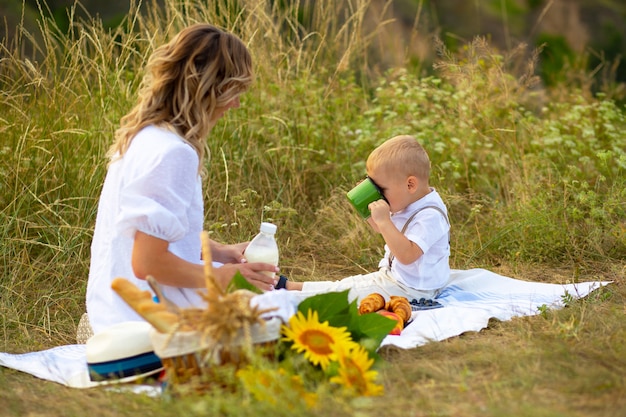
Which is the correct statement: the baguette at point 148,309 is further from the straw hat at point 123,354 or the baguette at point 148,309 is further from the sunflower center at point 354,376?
the sunflower center at point 354,376

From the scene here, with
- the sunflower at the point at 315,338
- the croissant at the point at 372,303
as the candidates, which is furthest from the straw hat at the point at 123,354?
the croissant at the point at 372,303

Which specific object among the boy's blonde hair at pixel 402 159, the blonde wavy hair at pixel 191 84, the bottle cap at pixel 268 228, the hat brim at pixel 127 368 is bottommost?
the hat brim at pixel 127 368

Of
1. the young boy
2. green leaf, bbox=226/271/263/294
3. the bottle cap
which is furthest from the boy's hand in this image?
green leaf, bbox=226/271/263/294

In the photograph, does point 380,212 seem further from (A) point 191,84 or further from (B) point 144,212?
(B) point 144,212

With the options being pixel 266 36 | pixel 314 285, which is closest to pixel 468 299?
pixel 314 285

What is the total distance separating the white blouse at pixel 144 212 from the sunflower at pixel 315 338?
0.48 meters

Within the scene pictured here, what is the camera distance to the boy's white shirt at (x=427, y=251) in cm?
359

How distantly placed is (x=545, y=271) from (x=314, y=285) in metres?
1.22

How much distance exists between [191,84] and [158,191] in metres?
0.41

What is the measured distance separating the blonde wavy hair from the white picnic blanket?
708mm

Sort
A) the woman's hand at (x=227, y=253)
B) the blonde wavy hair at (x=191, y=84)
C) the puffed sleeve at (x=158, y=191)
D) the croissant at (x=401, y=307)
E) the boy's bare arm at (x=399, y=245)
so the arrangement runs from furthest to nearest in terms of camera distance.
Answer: the boy's bare arm at (x=399, y=245), the croissant at (x=401, y=307), the woman's hand at (x=227, y=253), the blonde wavy hair at (x=191, y=84), the puffed sleeve at (x=158, y=191)

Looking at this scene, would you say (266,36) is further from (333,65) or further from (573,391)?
(573,391)

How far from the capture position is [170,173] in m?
2.69

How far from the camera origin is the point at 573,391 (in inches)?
96.6
